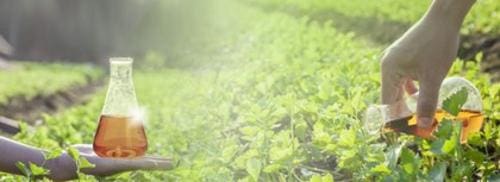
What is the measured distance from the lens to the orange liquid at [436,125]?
8.54 ft

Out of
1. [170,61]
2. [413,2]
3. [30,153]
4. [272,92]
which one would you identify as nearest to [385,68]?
[30,153]

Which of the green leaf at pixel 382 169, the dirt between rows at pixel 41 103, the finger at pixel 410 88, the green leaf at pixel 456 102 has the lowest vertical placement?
the dirt between rows at pixel 41 103

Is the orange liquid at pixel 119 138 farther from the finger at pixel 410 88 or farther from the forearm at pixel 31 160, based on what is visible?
the finger at pixel 410 88

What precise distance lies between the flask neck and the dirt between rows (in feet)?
20.4

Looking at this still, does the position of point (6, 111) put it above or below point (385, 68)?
below

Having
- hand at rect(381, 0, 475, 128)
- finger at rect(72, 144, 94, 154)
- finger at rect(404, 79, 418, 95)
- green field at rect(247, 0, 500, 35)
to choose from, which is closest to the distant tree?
Answer: green field at rect(247, 0, 500, 35)

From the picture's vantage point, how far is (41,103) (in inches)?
484

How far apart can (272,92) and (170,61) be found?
36.3 ft

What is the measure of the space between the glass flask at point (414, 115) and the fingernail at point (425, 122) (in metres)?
0.05

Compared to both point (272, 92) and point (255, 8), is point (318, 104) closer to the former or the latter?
point (272, 92)

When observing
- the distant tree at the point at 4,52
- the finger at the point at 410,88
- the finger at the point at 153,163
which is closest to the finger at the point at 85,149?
the finger at the point at 153,163

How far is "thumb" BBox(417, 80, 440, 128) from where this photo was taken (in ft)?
8.05

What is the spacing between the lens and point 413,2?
511 inches

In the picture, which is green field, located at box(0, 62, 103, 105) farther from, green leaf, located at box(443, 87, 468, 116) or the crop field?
green leaf, located at box(443, 87, 468, 116)
